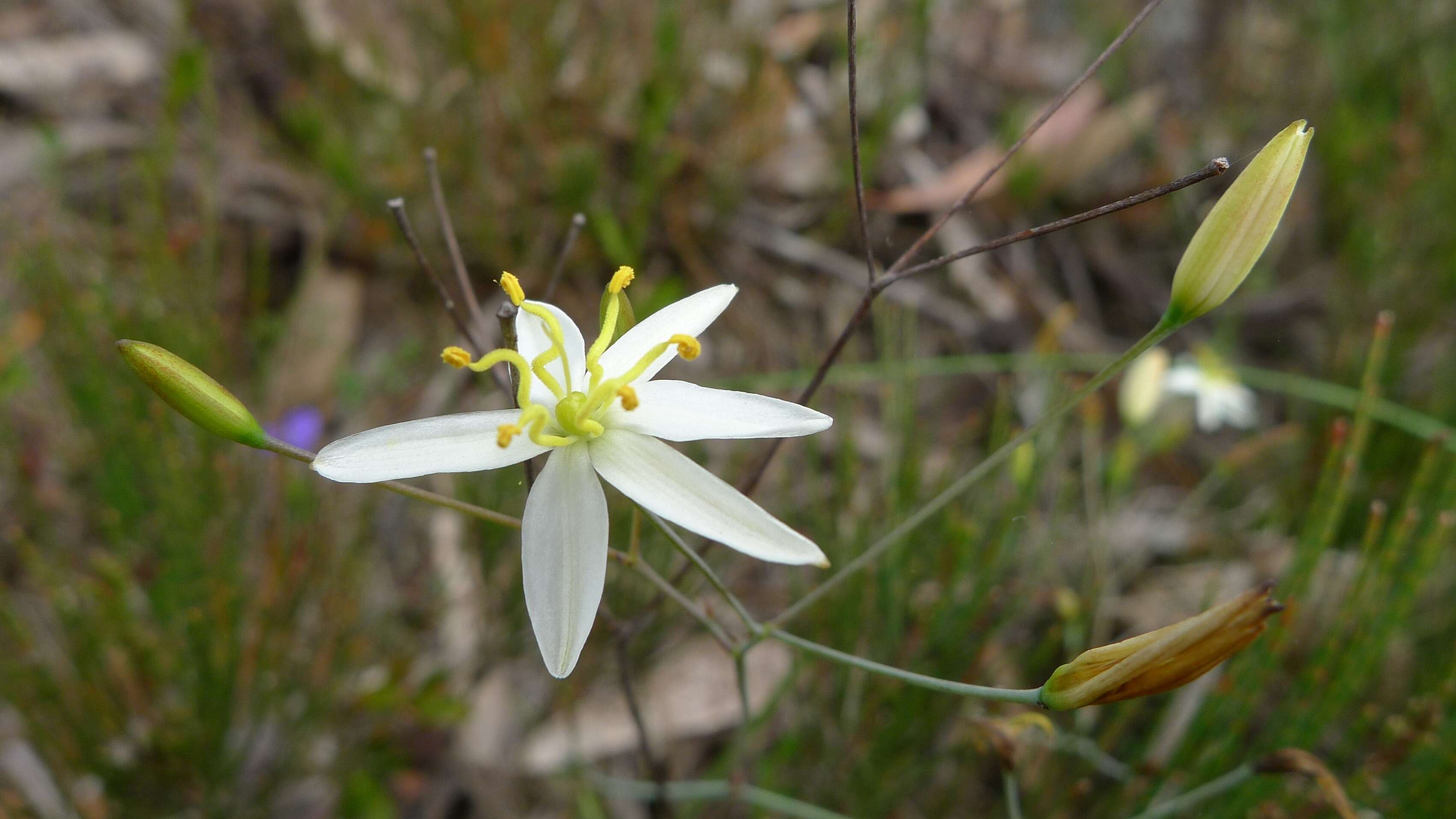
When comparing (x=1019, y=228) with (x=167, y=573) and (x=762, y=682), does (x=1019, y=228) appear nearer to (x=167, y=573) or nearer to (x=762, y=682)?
(x=762, y=682)

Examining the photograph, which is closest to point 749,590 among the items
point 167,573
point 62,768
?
point 167,573

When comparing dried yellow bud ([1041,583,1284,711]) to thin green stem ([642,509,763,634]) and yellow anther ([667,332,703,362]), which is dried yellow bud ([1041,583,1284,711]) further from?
yellow anther ([667,332,703,362])

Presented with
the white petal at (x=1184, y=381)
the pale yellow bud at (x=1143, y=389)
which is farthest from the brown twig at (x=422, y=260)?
the white petal at (x=1184, y=381)

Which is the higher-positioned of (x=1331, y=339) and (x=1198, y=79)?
(x=1198, y=79)

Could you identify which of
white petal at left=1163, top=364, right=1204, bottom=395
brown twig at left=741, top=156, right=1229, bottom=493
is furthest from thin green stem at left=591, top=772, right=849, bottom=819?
white petal at left=1163, top=364, right=1204, bottom=395

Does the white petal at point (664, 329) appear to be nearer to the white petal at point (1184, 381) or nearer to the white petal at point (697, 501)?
the white petal at point (697, 501)

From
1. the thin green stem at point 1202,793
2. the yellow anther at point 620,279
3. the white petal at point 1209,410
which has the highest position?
the yellow anther at point 620,279
